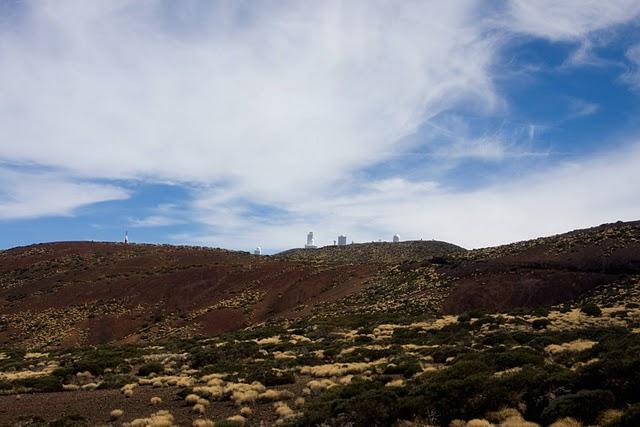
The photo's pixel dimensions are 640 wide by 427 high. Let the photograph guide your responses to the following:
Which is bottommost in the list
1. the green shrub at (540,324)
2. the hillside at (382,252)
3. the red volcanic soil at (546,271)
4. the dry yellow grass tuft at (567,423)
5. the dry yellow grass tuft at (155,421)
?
the green shrub at (540,324)

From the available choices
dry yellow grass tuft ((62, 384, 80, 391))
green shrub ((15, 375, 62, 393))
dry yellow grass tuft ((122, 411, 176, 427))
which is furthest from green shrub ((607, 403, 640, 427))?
green shrub ((15, 375, 62, 393))

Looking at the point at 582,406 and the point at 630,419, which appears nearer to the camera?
the point at 630,419

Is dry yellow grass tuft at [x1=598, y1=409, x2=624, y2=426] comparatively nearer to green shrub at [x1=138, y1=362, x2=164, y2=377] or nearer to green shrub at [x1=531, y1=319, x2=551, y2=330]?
green shrub at [x1=138, y1=362, x2=164, y2=377]

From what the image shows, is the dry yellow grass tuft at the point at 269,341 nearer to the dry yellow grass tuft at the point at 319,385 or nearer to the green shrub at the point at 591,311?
the dry yellow grass tuft at the point at 319,385

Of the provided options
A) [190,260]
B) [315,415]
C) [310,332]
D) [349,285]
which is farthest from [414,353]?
[190,260]

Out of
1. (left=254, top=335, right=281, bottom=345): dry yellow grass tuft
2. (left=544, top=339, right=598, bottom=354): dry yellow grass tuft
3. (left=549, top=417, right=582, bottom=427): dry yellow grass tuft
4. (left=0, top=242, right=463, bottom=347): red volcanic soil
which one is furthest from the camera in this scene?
(left=0, top=242, right=463, bottom=347): red volcanic soil

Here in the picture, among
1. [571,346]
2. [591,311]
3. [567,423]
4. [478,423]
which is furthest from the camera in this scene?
[591,311]

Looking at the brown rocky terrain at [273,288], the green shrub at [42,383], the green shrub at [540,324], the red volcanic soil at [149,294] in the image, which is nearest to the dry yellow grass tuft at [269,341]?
the green shrub at [42,383]

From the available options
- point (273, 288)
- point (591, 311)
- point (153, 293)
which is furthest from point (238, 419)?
point (153, 293)

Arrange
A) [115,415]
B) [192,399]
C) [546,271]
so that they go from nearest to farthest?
[115,415]
[192,399]
[546,271]

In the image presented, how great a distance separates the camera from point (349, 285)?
70500 mm

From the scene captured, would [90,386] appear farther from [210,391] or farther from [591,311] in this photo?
[591,311]

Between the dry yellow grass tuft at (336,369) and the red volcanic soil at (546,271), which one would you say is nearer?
the dry yellow grass tuft at (336,369)

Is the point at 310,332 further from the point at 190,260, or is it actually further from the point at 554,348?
the point at 190,260
